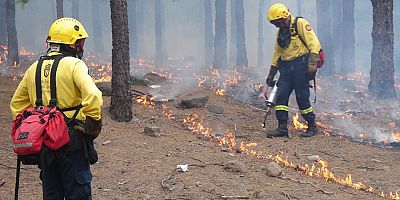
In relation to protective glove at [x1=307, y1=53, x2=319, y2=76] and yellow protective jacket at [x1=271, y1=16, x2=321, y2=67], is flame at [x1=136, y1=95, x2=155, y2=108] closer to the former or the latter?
yellow protective jacket at [x1=271, y1=16, x2=321, y2=67]

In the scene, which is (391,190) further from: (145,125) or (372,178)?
(145,125)

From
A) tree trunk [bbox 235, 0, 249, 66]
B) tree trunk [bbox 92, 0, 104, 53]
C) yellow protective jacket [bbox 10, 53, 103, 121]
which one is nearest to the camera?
yellow protective jacket [bbox 10, 53, 103, 121]

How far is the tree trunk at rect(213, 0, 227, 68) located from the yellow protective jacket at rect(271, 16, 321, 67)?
16621mm

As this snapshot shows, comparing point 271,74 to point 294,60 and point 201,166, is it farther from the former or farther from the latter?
point 201,166

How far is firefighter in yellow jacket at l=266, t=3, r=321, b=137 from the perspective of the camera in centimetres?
830

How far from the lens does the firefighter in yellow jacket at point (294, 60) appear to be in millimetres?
8305

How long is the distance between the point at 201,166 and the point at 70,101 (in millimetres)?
2995

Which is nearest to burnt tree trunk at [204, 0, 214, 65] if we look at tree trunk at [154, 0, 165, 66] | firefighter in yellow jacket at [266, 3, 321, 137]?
tree trunk at [154, 0, 165, 66]

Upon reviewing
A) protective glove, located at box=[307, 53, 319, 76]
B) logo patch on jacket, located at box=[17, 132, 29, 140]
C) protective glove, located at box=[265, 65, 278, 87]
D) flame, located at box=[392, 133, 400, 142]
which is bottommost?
flame, located at box=[392, 133, 400, 142]

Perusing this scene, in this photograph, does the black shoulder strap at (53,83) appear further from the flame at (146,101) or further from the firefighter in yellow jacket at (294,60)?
the flame at (146,101)

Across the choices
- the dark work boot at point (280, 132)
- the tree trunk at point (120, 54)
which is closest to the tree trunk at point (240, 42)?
the dark work boot at point (280, 132)

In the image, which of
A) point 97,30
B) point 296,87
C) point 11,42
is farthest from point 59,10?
point 97,30

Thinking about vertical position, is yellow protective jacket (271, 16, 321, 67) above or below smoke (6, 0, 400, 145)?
below

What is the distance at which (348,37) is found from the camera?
2462cm
